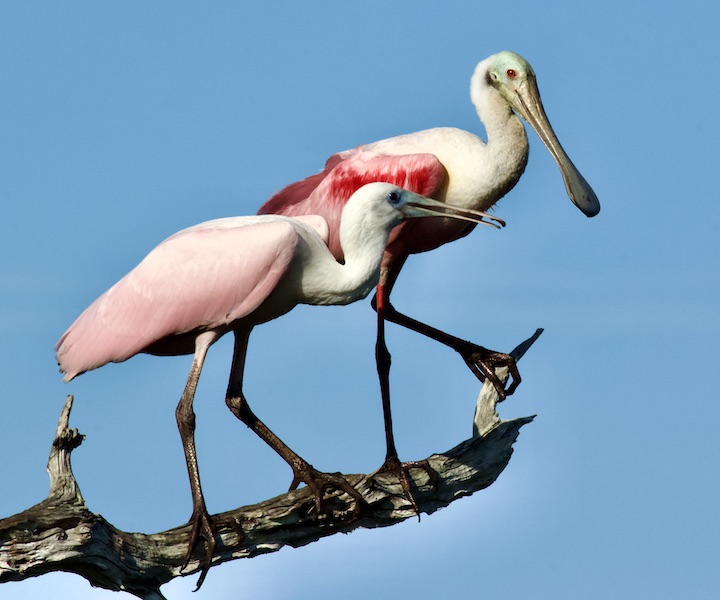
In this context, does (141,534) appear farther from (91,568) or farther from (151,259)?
(151,259)

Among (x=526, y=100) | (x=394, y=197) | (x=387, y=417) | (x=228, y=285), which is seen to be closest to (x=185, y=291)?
(x=228, y=285)

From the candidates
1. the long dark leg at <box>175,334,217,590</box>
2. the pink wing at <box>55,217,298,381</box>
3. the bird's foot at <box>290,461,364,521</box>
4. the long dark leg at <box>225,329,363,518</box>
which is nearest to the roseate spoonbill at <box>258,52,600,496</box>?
the long dark leg at <box>225,329,363,518</box>

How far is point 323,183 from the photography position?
1717 centimetres

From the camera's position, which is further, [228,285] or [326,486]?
[326,486]

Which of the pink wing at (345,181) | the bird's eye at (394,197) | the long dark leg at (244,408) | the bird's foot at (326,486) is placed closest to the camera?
the bird's foot at (326,486)

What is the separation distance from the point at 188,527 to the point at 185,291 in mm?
1806

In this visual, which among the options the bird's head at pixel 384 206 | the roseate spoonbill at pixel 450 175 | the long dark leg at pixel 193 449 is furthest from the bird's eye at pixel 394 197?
the long dark leg at pixel 193 449

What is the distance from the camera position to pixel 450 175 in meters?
16.9

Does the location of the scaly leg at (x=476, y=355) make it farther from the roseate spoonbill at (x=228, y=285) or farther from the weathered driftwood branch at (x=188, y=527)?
the roseate spoonbill at (x=228, y=285)

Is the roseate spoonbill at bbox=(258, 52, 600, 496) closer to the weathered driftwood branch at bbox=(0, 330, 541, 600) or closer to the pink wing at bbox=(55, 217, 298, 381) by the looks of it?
the weathered driftwood branch at bbox=(0, 330, 541, 600)

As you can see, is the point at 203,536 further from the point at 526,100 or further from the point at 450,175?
the point at 526,100

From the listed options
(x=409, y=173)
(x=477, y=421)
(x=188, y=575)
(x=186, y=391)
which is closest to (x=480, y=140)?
(x=409, y=173)

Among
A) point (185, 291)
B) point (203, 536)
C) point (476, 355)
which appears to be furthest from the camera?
point (476, 355)

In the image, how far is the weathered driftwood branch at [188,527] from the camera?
1345 cm
